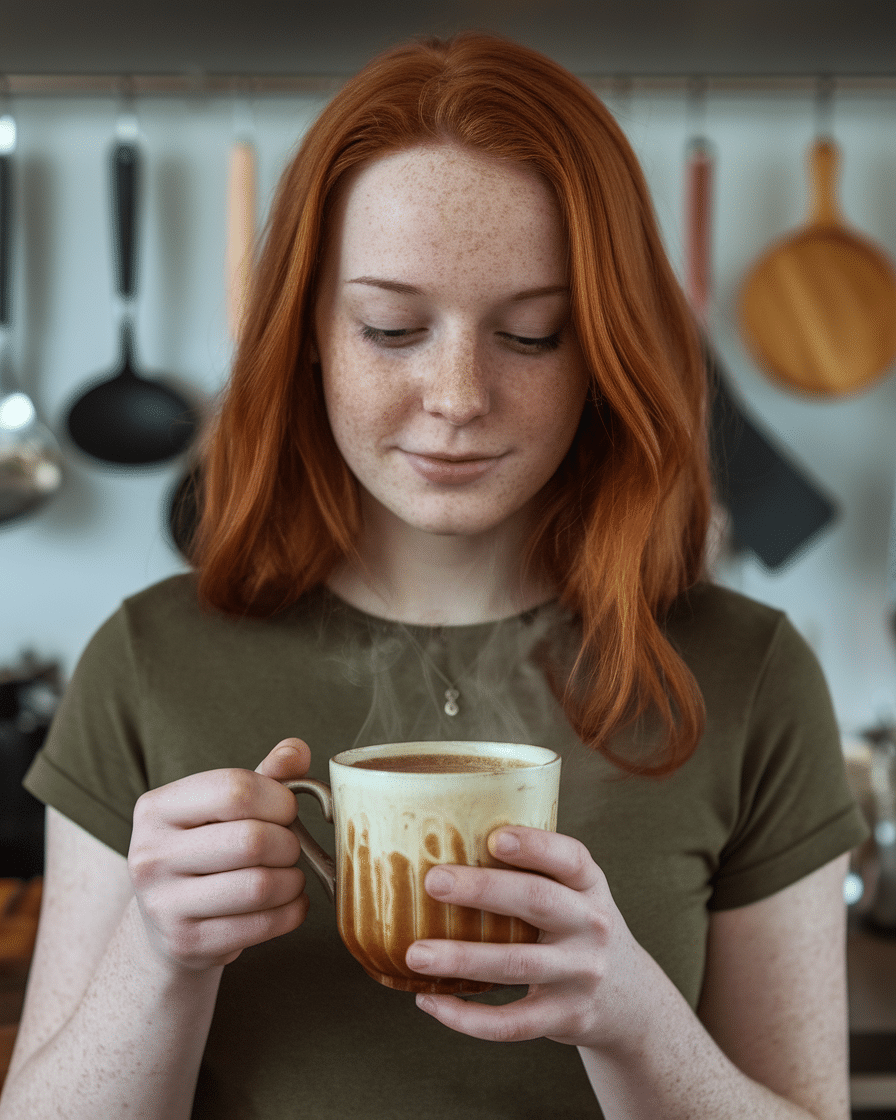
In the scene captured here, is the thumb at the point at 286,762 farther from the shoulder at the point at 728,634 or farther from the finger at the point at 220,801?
the shoulder at the point at 728,634

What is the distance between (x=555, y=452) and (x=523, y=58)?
0.32 meters

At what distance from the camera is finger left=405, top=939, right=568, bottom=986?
0.60m

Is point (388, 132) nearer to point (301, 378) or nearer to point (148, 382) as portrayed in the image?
point (301, 378)

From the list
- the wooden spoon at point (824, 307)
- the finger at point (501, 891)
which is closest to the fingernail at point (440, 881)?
the finger at point (501, 891)

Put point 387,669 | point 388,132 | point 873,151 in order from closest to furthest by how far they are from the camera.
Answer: point 388,132 → point 387,669 → point 873,151

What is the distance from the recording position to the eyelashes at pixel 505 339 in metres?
0.84

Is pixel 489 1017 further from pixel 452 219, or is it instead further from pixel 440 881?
pixel 452 219

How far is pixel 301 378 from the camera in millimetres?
980

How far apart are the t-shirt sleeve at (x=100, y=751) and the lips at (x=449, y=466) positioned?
1.07ft

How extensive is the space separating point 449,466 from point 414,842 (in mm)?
334

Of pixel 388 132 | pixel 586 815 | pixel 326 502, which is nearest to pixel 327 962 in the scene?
pixel 586 815

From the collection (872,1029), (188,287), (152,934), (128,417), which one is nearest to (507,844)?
(152,934)

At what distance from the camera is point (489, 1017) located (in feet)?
2.07

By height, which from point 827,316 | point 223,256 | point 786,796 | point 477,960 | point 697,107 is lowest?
point 786,796
